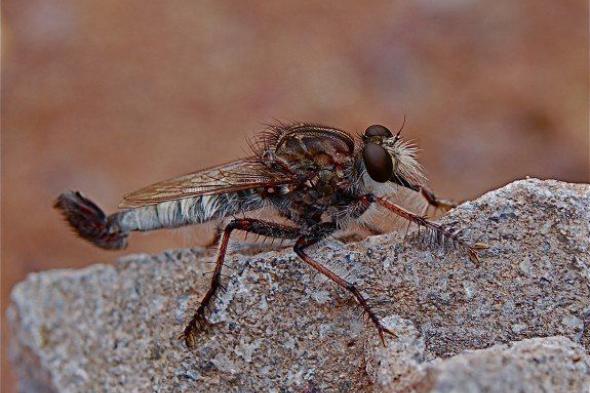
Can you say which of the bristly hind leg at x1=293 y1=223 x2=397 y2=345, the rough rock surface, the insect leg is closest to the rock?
the rough rock surface

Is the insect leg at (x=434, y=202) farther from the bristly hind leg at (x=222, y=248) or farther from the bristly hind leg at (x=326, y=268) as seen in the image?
the bristly hind leg at (x=222, y=248)

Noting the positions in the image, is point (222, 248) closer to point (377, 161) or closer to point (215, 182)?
point (215, 182)

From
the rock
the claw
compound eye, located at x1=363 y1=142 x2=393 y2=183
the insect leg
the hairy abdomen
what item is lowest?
the rock

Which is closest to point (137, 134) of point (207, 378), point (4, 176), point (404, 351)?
point (4, 176)

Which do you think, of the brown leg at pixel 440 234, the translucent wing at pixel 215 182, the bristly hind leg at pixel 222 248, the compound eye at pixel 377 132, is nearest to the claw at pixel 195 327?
the bristly hind leg at pixel 222 248

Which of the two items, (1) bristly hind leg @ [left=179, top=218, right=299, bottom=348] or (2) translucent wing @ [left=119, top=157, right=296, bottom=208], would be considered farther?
(2) translucent wing @ [left=119, top=157, right=296, bottom=208]

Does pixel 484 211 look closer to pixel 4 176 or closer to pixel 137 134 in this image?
pixel 137 134

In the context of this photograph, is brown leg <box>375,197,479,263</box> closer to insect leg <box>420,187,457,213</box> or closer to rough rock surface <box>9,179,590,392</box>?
rough rock surface <box>9,179,590,392</box>

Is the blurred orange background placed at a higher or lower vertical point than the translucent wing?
higher

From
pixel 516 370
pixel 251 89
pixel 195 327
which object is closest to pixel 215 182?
pixel 195 327
